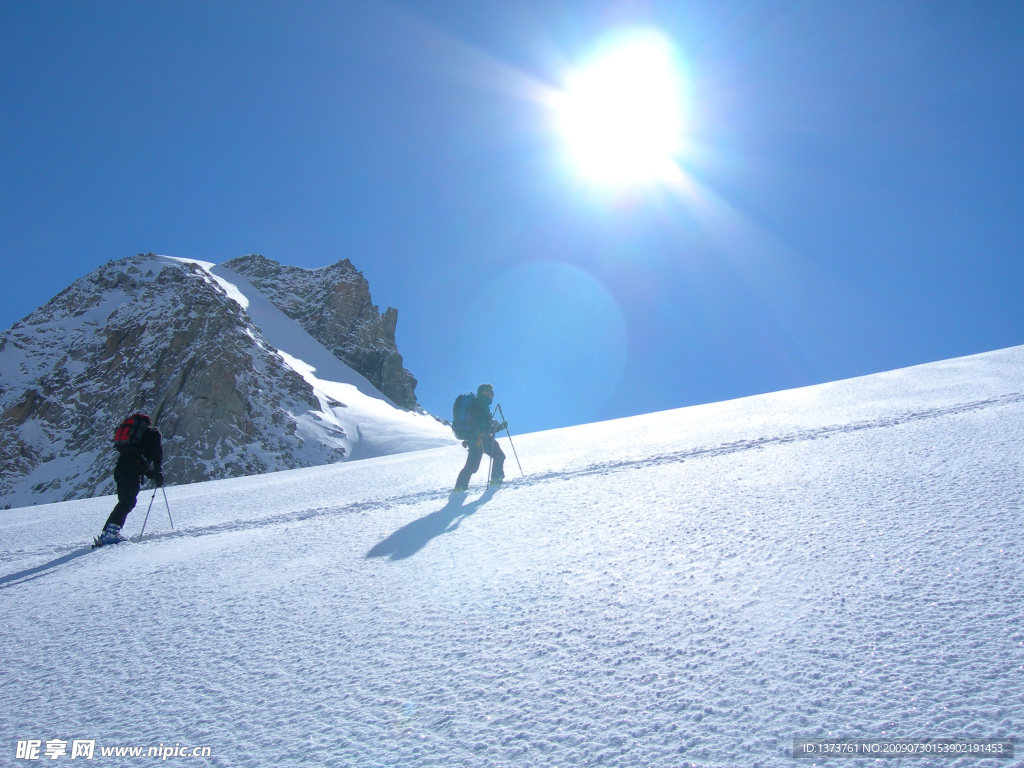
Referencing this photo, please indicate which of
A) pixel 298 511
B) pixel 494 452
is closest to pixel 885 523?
pixel 494 452

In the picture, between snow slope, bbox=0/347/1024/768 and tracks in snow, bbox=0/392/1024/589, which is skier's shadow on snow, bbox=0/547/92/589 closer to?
snow slope, bbox=0/347/1024/768

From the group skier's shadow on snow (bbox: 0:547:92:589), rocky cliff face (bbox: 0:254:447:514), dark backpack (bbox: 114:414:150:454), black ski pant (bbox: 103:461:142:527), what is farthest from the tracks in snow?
rocky cliff face (bbox: 0:254:447:514)

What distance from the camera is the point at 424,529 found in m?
4.54

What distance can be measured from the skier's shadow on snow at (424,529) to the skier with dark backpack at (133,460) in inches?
125

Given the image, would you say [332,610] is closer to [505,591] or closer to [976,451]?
[505,591]

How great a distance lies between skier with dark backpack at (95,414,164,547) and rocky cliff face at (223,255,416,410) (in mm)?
72367

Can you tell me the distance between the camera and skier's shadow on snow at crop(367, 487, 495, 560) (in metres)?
3.89

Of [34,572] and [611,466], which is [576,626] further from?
[34,572]

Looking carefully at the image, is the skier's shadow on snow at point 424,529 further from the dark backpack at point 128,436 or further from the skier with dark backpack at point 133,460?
the dark backpack at point 128,436

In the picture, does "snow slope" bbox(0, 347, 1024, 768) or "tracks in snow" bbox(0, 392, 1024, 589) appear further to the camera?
"tracks in snow" bbox(0, 392, 1024, 589)

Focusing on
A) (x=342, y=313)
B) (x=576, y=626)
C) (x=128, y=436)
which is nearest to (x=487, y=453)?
(x=128, y=436)

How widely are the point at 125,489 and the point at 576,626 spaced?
19.2 ft

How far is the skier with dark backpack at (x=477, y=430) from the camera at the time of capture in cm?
664

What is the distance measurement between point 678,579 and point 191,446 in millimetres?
50494
